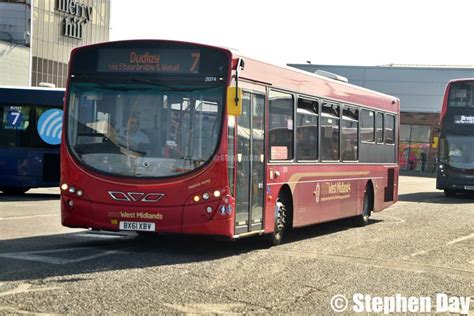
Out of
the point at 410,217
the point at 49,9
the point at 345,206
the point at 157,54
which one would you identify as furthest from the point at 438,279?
the point at 49,9

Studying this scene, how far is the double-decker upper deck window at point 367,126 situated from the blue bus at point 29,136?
29.5ft

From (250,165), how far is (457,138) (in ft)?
62.5

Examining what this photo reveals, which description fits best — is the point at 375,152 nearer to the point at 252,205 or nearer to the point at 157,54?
the point at 252,205

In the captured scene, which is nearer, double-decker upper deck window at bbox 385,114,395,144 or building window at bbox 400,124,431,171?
double-decker upper deck window at bbox 385,114,395,144

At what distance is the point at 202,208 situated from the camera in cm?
1021

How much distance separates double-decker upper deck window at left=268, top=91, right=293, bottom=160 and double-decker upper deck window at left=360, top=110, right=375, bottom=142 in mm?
4009

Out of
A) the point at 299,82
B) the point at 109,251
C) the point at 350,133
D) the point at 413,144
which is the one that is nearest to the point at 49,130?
the point at 350,133

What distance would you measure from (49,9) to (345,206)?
45146mm

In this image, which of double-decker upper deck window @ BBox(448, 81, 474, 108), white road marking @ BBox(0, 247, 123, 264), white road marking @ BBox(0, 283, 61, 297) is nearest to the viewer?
white road marking @ BBox(0, 283, 61, 297)

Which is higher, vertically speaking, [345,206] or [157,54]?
[157,54]

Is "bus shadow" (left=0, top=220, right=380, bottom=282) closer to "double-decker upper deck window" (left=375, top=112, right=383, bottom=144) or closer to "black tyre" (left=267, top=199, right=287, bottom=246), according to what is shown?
"black tyre" (left=267, top=199, right=287, bottom=246)

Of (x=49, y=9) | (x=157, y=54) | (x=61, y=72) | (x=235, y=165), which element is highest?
(x=49, y=9)

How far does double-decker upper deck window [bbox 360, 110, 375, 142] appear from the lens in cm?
1609

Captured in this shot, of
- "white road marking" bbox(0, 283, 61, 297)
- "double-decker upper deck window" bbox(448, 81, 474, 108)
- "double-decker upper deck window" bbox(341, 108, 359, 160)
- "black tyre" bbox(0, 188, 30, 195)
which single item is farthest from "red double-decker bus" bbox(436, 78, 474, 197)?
"white road marking" bbox(0, 283, 61, 297)
